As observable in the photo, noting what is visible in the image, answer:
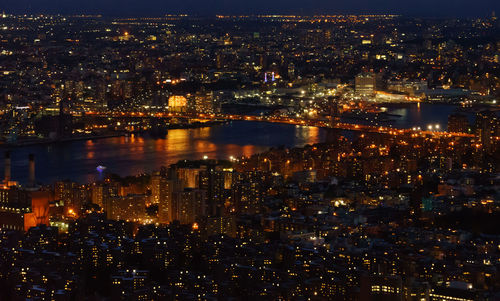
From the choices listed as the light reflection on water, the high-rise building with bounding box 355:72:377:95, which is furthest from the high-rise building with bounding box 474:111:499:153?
the high-rise building with bounding box 355:72:377:95

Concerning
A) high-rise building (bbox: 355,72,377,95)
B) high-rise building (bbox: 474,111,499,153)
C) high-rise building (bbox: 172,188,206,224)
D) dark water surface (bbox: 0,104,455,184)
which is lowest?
high-rise building (bbox: 355,72,377,95)

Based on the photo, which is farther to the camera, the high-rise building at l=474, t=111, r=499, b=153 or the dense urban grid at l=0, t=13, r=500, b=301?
the high-rise building at l=474, t=111, r=499, b=153

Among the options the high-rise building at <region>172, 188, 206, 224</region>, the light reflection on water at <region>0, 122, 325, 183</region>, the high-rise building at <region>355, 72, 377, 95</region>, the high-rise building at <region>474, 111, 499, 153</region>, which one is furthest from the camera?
the high-rise building at <region>355, 72, 377, 95</region>

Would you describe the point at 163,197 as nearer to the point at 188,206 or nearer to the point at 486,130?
the point at 188,206

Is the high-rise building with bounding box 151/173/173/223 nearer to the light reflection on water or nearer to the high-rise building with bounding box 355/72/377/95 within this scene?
the light reflection on water

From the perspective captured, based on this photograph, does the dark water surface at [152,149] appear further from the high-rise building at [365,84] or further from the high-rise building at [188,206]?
the high-rise building at [365,84]

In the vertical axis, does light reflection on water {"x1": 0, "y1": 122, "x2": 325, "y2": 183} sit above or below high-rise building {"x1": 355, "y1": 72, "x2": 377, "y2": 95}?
above

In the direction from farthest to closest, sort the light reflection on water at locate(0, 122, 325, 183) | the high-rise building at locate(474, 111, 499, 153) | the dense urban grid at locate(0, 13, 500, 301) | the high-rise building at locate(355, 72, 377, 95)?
the high-rise building at locate(355, 72, 377, 95) < the high-rise building at locate(474, 111, 499, 153) < the light reflection on water at locate(0, 122, 325, 183) < the dense urban grid at locate(0, 13, 500, 301)

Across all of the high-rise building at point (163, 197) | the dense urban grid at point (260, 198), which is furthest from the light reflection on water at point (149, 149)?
the high-rise building at point (163, 197)
